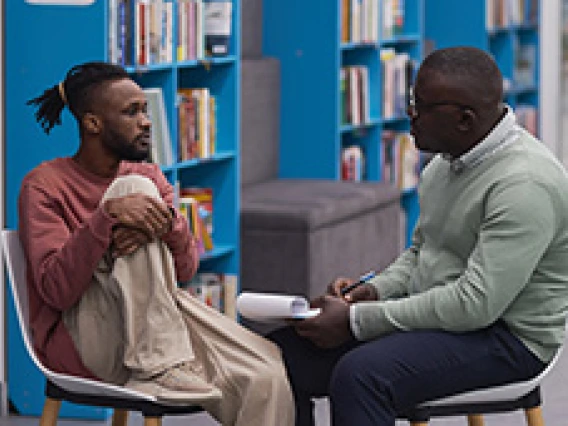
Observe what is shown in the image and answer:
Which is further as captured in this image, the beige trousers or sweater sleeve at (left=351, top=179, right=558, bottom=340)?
the beige trousers

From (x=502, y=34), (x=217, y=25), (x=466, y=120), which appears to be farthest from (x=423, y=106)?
(x=502, y=34)

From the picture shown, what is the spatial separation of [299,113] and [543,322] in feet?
11.5

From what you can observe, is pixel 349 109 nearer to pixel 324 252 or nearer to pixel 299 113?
pixel 299 113

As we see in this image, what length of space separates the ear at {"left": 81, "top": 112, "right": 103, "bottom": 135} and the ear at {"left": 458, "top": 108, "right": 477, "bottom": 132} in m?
0.92

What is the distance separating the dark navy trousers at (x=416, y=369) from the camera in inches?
106

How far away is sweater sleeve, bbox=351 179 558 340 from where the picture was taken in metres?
2.66

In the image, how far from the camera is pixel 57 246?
2973 millimetres

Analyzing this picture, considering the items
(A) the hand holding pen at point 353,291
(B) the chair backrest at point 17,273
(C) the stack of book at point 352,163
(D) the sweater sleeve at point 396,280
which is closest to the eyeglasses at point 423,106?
(D) the sweater sleeve at point 396,280

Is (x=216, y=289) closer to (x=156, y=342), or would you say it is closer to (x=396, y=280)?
(x=396, y=280)

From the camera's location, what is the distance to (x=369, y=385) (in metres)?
2.69

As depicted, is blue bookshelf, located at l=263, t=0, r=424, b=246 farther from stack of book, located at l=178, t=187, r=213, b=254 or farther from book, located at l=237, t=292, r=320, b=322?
book, located at l=237, t=292, r=320, b=322

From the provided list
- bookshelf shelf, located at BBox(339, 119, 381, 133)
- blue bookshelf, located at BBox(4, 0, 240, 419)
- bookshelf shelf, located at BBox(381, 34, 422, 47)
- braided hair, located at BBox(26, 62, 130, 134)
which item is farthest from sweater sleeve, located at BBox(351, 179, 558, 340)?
bookshelf shelf, located at BBox(381, 34, 422, 47)

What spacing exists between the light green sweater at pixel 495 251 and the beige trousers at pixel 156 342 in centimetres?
25

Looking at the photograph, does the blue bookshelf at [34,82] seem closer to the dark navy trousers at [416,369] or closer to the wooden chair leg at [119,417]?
the wooden chair leg at [119,417]
